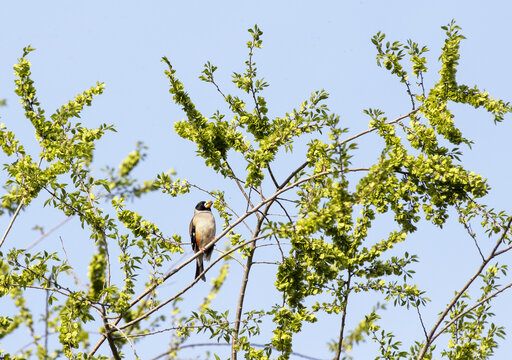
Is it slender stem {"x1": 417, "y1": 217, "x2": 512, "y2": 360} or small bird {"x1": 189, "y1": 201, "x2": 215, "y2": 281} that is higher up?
small bird {"x1": 189, "y1": 201, "x2": 215, "y2": 281}

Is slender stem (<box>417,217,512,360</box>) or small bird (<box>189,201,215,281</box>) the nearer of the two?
slender stem (<box>417,217,512,360</box>)

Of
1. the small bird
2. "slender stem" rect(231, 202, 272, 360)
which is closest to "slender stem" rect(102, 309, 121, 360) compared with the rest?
"slender stem" rect(231, 202, 272, 360)

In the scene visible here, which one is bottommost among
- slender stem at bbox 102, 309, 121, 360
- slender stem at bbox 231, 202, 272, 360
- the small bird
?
slender stem at bbox 102, 309, 121, 360

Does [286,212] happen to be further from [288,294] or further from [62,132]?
[62,132]

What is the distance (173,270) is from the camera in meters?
6.38

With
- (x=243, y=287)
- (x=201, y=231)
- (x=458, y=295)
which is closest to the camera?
(x=458, y=295)

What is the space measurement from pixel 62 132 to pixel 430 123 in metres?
3.93

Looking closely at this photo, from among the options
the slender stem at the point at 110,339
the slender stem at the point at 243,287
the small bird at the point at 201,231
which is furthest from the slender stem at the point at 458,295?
the small bird at the point at 201,231

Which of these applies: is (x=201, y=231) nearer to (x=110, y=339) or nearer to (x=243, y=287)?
(x=243, y=287)

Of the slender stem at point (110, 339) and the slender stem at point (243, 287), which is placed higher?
the slender stem at point (243, 287)

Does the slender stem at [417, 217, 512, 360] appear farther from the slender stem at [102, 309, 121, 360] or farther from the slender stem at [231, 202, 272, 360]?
the slender stem at [102, 309, 121, 360]

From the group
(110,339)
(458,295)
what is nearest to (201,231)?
(110,339)

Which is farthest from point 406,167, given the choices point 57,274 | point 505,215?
point 57,274

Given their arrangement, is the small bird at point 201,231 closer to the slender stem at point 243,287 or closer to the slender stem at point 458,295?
the slender stem at point 243,287
